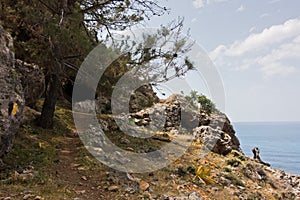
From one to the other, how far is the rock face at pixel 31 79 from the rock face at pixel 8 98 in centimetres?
257

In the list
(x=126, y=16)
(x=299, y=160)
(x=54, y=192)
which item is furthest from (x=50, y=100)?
(x=299, y=160)

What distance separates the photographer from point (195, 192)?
→ 6891 millimetres

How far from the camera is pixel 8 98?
568 cm

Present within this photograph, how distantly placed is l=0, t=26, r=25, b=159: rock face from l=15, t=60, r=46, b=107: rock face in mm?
2565

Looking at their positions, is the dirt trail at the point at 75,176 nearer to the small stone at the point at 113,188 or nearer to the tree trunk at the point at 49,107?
the small stone at the point at 113,188

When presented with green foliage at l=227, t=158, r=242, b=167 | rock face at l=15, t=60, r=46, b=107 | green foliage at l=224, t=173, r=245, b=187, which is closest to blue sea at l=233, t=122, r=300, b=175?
green foliage at l=227, t=158, r=242, b=167

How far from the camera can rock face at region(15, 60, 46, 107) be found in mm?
8820

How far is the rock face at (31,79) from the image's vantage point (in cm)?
882

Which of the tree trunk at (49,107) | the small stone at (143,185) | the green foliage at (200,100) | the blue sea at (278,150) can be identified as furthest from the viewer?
the blue sea at (278,150)

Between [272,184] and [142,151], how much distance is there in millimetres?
5350

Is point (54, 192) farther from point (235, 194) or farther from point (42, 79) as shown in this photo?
point (42, 79)

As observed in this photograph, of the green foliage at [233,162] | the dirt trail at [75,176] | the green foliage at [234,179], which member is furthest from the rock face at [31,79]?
the green foliage at [233,162]

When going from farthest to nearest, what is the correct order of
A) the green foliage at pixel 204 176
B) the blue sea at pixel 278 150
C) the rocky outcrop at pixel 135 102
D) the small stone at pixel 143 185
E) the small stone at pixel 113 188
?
1. the blue sea at pixel 278 150
2. the rocky outcrop at pixel 135 102
3. the green foliage at pixel 204 176
4. the small stone at pixel 143 185
5. the small stone at pixel 113 188

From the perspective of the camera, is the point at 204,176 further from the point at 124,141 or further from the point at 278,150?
the point at 278,150
